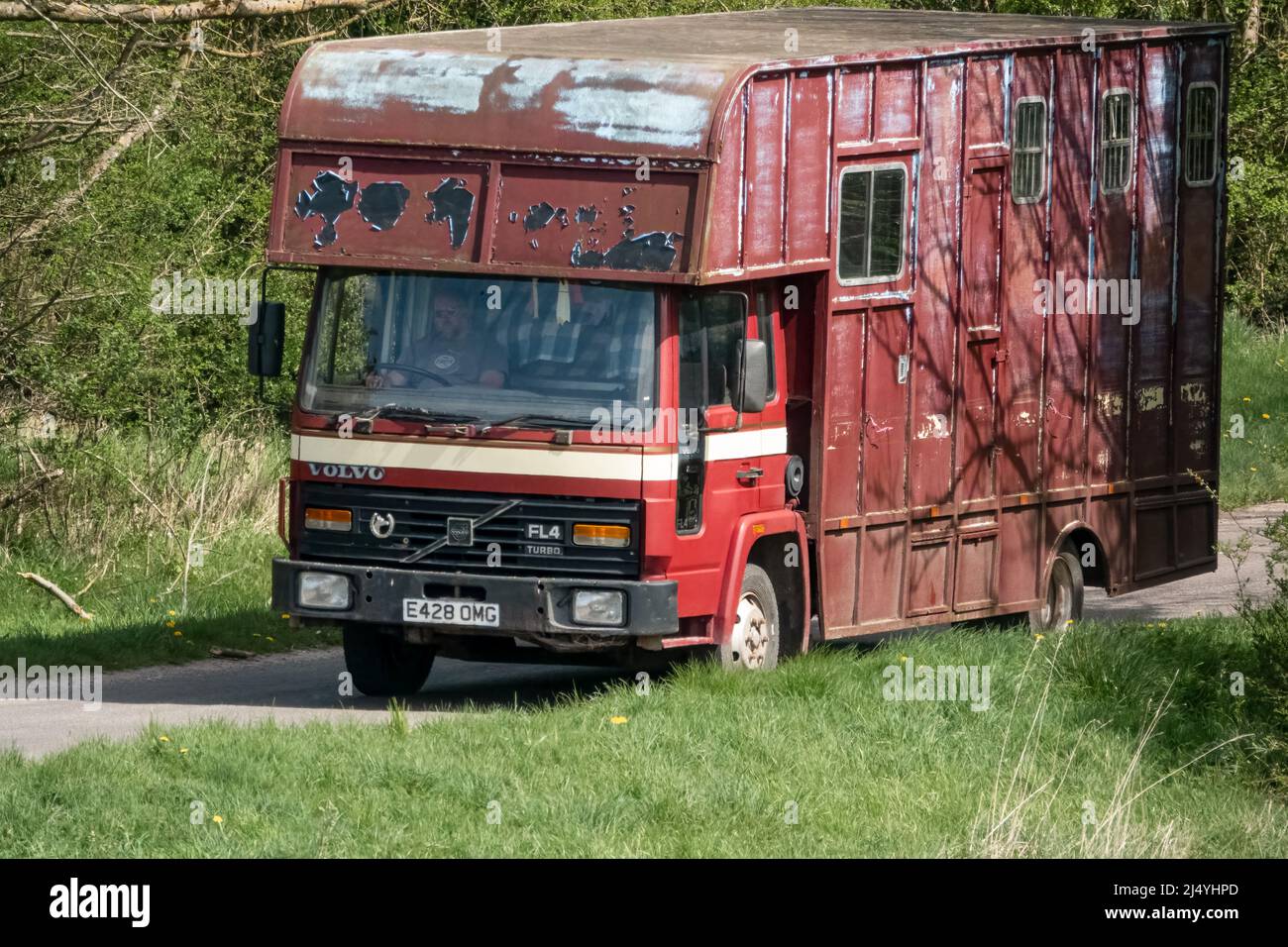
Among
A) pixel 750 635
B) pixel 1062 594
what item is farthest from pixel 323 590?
pixel 1062 594

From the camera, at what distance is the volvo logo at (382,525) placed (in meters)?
11.7

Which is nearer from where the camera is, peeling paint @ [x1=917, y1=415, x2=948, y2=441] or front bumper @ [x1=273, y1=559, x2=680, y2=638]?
front bumper @ [x1=273, y1=559, x2=680, y2=638]

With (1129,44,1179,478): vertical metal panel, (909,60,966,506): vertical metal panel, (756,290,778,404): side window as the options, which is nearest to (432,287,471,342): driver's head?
(756,290,778,404): side window

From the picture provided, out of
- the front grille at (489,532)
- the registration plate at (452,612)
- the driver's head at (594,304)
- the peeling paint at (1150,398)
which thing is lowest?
the registration plate at (452,612)

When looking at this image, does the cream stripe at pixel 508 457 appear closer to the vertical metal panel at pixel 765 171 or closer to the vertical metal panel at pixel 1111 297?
the vertical metal panel at pixel 765 171

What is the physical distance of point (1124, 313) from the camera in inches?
606

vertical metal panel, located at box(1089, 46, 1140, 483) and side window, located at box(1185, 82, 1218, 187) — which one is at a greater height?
side window, located at box(1185, 82, 1218, 187)

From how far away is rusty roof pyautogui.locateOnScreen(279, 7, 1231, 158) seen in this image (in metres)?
11.4

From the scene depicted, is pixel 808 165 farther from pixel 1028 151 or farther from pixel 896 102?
pixel 1028 151

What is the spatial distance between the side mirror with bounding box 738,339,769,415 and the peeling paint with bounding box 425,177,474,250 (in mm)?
1602

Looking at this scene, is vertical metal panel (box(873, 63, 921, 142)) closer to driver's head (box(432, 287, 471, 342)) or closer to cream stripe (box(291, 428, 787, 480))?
cream stripe (box(291, 428, 787, 480))

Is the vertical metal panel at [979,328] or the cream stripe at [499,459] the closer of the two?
the cream stripe at [499,459]

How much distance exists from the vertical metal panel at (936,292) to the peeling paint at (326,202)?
3.47 meters

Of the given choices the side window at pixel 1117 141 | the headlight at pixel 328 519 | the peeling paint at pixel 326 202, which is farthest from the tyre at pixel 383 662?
the side window at pixel 1117 141
